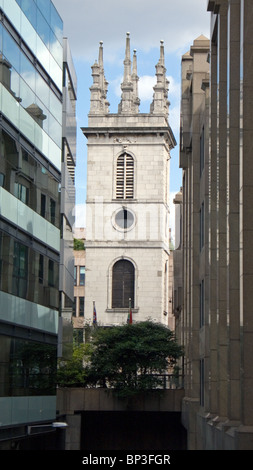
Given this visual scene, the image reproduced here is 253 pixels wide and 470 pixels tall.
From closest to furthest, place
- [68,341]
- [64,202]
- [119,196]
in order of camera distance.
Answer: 1. [64,202]
2. [68,341]
3. [119,196]

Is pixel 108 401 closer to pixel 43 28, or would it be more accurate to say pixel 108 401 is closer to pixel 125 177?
pixel 43 28

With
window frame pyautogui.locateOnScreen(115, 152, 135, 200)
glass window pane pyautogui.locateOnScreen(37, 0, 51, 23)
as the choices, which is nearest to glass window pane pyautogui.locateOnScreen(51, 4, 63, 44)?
glass window pane pyautogui.locateOnScreen(37, 0, 51, 23)

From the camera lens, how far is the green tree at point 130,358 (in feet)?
156

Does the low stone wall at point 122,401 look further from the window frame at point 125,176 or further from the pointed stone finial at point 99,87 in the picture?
the pointed stone finial at point 99,87

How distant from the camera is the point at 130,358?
49.4 meters

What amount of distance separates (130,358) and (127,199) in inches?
2198

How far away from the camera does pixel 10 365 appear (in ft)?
98.7

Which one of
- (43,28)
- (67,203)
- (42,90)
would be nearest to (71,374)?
(67,203)

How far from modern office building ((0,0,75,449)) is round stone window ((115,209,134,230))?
64137 millimetres

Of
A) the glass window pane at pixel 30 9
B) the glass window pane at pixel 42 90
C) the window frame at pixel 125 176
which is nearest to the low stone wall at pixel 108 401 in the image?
the glass window pane at pixel 42 90
